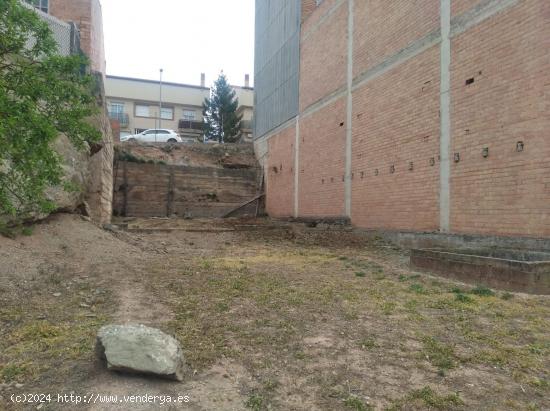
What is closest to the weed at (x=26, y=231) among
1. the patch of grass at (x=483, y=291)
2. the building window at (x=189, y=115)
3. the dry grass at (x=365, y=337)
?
the dry grass at (x=365, y=337)

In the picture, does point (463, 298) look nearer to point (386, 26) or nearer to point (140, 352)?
point (140, 352)

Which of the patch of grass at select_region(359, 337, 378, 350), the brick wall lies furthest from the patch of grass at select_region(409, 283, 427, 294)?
the brick wall

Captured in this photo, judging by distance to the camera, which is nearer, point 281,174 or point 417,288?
point 417,288

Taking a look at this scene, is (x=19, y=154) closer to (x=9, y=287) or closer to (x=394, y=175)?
(x=9, y=287)

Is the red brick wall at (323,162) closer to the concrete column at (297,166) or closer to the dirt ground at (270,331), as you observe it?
the concrete column at (297,166)

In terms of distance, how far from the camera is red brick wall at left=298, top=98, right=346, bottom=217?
14.5 metres

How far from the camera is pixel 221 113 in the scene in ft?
134

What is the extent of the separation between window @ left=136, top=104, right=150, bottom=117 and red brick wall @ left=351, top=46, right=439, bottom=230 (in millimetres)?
32693

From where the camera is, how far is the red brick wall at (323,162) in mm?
14531

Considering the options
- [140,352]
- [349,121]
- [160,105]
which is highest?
[160,105]

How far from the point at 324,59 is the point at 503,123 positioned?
29.3ft

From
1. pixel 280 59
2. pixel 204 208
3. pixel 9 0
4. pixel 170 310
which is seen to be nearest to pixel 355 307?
pixel 170 310

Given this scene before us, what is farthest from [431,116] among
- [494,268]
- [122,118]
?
[122,118]

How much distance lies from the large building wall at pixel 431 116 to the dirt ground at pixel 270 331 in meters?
2.58
